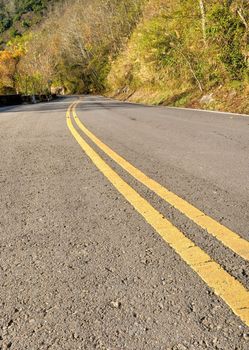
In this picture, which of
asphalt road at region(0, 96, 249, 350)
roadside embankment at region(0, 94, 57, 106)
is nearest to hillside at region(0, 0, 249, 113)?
asphalt road at region(0, 96, 249, 350)

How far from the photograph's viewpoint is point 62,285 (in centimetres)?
179

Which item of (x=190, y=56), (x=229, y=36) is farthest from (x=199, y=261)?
(x=190, y=56)

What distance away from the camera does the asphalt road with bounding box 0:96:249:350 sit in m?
1.42

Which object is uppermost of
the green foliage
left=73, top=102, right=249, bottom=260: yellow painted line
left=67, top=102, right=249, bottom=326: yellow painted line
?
the green foliage

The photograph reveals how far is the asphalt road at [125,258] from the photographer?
142 centimetres

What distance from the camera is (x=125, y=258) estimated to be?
2.03m

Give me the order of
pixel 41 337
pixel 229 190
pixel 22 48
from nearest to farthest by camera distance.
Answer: pixel 41 337, pixel 229 190, pixel 22 48

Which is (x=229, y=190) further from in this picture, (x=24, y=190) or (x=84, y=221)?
(x=24, y=190)

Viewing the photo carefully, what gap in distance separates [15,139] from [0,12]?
196452 mm

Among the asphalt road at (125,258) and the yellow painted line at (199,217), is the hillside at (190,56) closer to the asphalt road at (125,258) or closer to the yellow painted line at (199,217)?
the yellow painted line at (199,217)

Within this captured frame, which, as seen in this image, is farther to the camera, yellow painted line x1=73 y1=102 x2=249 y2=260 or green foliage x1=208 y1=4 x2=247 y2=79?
green foliage x1=208 y1=4 x2=247 y2=79

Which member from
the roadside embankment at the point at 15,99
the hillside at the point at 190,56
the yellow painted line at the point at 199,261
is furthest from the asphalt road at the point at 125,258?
the roadside embankment at the point at 15,99

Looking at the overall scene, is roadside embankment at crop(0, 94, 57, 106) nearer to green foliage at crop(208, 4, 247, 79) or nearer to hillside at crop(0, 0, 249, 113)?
hillside at crop(0, 0, 249, 113)

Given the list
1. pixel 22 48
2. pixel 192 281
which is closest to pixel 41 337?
pixel 192 281
